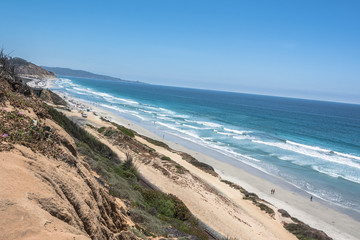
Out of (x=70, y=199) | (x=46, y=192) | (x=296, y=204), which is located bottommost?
(x=296, y=204)

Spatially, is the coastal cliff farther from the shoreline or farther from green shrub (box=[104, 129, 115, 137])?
green shrub (box=[104, 129, 115, 137])

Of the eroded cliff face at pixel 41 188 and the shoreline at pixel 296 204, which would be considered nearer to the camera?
the eroded cliff face at pixel 41 188

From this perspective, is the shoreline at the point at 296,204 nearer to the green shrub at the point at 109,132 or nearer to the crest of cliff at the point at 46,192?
the green shrub at the point at 109,132

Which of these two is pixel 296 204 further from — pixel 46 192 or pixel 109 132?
pixel 46 192

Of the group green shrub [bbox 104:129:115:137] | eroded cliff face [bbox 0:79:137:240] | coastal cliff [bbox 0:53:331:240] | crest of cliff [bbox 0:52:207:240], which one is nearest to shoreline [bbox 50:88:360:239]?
coastal cliff [bbox 0:53:331:240]

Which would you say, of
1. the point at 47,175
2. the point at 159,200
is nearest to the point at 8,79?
the point at 47,175

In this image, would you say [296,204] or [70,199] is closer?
[70,199]

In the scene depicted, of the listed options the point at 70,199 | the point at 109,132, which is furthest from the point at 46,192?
the point at 109,132

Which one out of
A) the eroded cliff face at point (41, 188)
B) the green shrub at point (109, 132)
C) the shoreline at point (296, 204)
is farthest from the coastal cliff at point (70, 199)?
the green shrub at point (109, 132)

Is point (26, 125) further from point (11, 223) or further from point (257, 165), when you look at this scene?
point (257, 165)
